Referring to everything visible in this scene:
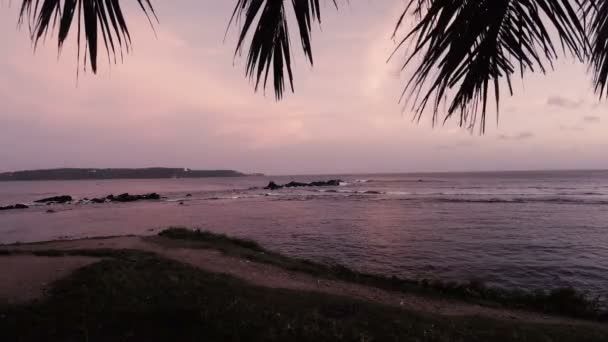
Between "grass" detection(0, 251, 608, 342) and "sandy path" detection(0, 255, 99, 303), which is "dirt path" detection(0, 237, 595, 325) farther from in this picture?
"grass" detection(0, 251, 608, 342)

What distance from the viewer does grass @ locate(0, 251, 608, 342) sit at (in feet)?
17.6

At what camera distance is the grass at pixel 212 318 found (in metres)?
5.38

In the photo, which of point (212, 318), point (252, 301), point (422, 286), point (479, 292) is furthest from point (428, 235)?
point (212, 318)

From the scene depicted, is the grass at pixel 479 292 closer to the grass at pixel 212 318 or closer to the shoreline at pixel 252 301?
the shoreline at pixel 252 301

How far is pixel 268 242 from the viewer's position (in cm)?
2048

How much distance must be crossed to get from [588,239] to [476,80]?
23.0 metres

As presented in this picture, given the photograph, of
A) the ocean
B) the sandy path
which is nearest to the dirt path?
the sandy path

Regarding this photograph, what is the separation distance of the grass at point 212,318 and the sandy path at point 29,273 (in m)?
0.43

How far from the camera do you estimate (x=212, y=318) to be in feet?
18.9

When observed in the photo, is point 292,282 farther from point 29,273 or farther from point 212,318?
point 29,273

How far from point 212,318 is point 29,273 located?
594cm

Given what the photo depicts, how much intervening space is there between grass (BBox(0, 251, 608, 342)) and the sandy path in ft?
1.41

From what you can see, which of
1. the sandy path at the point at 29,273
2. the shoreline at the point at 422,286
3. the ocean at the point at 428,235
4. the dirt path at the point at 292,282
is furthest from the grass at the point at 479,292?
the sandy path at the point at 29,273

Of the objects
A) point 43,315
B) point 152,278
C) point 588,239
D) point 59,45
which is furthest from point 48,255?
point 588,239
